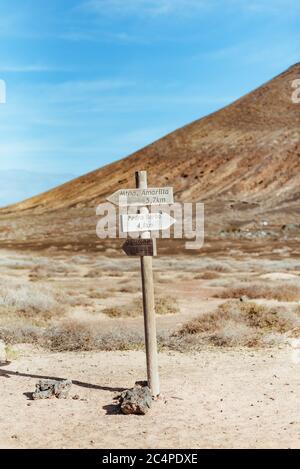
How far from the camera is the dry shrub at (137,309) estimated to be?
15469 mm

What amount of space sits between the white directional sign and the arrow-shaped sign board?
0.18m

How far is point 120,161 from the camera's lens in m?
115

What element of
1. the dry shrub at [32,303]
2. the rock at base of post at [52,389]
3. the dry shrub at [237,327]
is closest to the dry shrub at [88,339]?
the dry shrub at [237,327]

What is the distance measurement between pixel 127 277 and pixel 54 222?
5803 centimetres

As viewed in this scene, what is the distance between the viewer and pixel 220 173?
8731cm

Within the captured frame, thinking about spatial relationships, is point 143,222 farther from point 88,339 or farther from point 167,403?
point 88,339

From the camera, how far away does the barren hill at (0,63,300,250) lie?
238 ft

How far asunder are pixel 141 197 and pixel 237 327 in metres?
5.32

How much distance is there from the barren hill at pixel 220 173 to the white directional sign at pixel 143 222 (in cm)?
5191

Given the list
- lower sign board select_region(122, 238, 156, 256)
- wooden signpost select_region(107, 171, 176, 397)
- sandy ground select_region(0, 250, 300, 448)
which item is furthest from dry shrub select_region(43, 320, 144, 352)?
lower sign board select_region(122, 238, 156, 256)

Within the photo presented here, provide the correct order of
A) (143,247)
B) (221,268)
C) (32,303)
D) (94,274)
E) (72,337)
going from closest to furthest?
(143,247), (72,337), (32,303), (94,274), (221,268)

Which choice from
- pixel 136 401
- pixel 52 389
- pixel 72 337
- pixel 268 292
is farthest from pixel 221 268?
pixel 136 401
